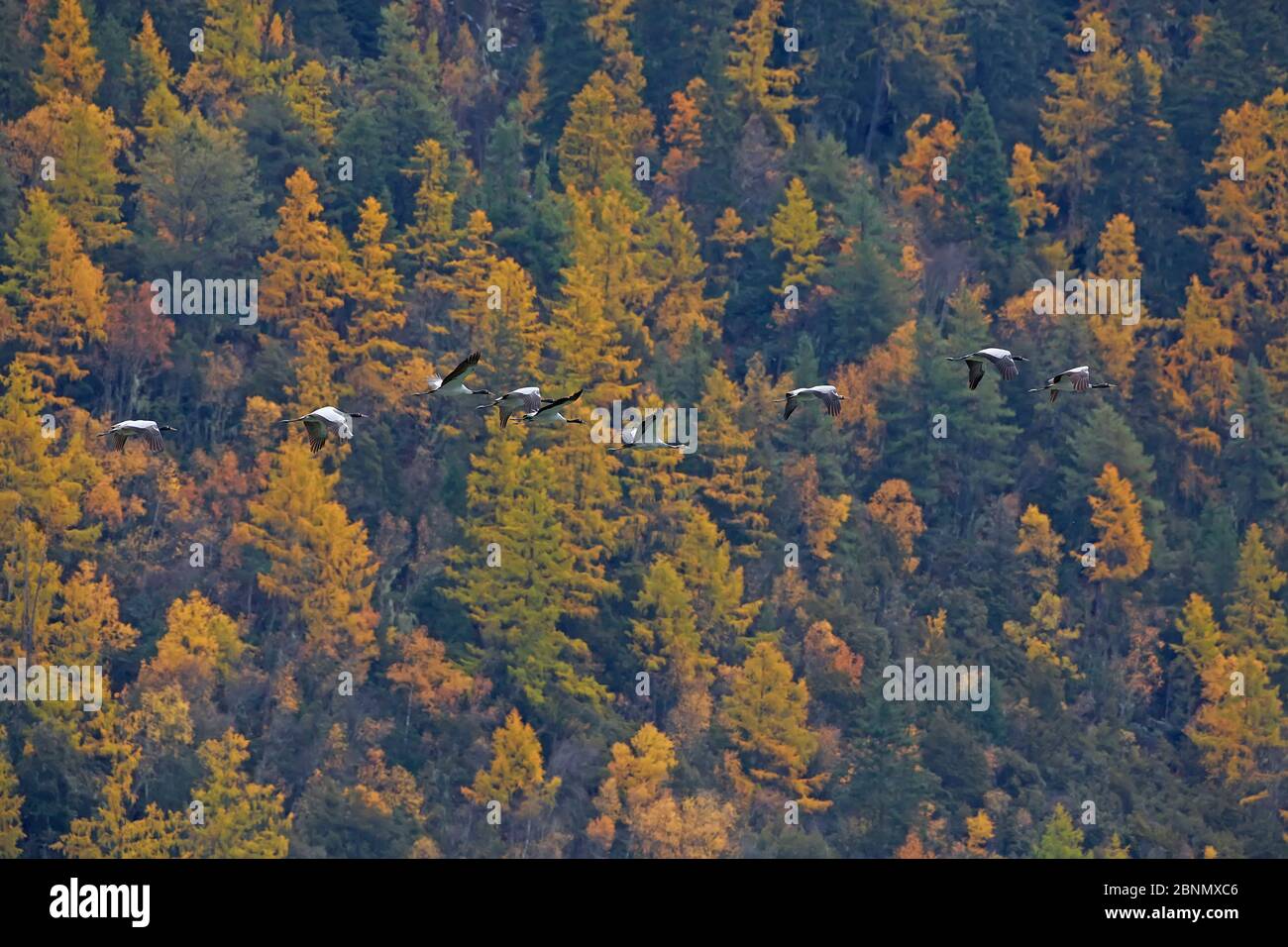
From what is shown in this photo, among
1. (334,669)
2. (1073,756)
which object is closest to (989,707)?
(1073,756)

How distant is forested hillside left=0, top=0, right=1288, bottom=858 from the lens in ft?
362

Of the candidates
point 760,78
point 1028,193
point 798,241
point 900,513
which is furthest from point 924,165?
point 900,513

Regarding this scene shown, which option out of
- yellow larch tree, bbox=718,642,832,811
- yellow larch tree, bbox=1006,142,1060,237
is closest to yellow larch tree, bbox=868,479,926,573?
yellow larch tree, bbox=718,642,832,811

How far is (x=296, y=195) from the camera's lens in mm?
128250

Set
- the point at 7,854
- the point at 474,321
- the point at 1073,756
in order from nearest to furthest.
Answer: the point at 7,854
the point at 1073,756
the point at 474,321

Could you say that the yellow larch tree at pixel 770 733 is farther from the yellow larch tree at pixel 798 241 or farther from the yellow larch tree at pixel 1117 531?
the yellow larch tree at pixel 798 241

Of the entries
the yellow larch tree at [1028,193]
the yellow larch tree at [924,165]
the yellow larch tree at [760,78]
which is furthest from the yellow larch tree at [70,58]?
the yellow larch tree at [1028,193]

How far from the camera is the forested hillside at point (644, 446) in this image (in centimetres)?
11025

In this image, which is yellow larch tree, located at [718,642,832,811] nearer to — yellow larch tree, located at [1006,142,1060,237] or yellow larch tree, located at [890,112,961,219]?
yellow larch tree, located at [890,112,961,219]
